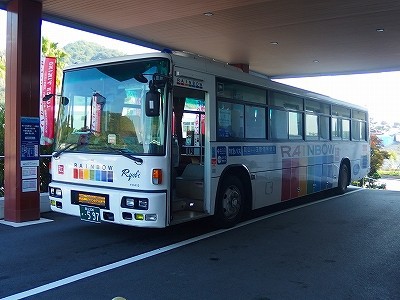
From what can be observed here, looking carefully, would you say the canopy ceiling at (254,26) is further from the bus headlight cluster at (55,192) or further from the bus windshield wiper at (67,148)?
the bus headlight cluster at (55,192)

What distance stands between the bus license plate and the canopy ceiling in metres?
4.79

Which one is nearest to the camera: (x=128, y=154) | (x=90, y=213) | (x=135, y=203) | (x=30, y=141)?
(x=135, y=203)

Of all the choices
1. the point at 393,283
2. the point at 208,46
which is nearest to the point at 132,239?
the point at 393,283

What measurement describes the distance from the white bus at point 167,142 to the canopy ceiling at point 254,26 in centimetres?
198

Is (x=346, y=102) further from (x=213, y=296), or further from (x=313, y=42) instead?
→ (x=213, y=296)

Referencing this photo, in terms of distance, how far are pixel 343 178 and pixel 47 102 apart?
918cm

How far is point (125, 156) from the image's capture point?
633 centimetres

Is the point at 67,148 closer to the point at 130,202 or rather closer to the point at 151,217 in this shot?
the point at 130,202

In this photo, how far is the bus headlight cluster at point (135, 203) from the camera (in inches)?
241

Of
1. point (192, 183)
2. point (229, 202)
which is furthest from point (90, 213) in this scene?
point (229, 202)

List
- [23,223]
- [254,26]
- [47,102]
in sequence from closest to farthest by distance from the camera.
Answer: [23,223]
[47,102]
[254,26]

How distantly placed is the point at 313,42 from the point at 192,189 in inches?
297

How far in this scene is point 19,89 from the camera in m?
8.30

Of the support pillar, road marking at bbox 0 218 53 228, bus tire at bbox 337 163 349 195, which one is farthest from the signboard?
bus tire at bbox 337 163 349 195
